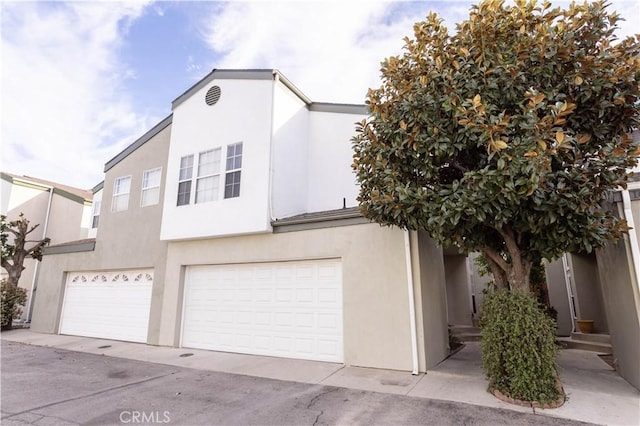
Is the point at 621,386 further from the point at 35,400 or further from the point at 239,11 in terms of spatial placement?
the point at 239,11

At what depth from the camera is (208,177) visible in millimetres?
10172

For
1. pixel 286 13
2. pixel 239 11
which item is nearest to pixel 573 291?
pixel 286 13

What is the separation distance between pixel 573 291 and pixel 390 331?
857cm

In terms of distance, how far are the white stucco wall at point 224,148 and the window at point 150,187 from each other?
108 cm

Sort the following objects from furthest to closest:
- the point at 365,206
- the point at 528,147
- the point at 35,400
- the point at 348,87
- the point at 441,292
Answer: the point at 348,87
the point at 441,292
the point at 365,206
the point at 35,400
the point at 528,147

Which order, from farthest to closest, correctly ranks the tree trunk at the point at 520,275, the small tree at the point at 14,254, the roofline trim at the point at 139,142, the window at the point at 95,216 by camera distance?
1. the window at the point at 95,216
2. the small tree at the point at 14,254
3. the roofline trim at the point at 139,142
4. the tree trunk at the point at 520,275

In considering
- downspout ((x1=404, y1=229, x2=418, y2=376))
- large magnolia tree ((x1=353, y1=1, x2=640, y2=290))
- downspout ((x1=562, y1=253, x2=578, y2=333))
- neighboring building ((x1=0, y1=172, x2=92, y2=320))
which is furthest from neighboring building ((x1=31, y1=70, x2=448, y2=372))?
downspout ((x1=562, y1=253, x2=578, y2=333))

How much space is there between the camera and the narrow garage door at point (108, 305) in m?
11.1

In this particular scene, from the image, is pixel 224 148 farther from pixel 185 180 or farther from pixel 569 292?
pixel 569 292

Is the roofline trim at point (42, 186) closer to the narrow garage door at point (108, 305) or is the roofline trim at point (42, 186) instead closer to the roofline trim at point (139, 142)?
the narrow garage door at point (108, 305)

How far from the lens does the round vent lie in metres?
10.6

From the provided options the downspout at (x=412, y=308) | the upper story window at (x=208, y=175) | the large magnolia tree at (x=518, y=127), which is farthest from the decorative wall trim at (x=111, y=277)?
the large magnolia tree at (x=518, y=127)

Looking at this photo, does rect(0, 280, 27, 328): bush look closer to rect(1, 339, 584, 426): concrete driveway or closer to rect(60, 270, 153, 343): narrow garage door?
rect(60, 270, 153, 343): narrow garage door

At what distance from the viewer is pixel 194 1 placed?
29.5 feet
